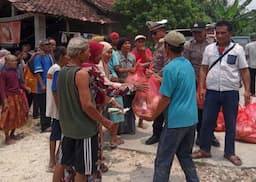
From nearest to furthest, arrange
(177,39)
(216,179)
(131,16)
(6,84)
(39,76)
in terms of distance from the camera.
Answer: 1. (177,39)
2. (216,179)
3. (6,84)
4. (39,76)
5. (131,16)

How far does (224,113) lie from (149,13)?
34.2ft

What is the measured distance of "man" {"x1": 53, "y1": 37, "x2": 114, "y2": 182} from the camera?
2.97 metres

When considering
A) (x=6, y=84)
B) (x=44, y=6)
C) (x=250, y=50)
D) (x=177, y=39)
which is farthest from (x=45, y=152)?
(x=250, y=50)

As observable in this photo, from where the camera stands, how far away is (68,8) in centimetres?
1156

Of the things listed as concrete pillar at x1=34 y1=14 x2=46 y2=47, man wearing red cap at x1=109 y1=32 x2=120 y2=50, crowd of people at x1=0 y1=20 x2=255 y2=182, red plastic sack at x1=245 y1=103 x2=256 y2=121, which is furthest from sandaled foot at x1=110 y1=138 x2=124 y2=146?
concrete pillar at x1=34 y1=14 x2=46 y2=47

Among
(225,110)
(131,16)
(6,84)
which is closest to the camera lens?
(225,110)

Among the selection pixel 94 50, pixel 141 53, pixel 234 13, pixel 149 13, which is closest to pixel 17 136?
pixel 141 53

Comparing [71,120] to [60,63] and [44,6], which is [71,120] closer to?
[60,63]

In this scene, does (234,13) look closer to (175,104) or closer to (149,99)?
(149,99)

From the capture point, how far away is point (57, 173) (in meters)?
3.51

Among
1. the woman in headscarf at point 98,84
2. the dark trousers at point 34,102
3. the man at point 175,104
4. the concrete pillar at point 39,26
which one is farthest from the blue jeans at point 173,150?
the concrete pillar at point 39,26

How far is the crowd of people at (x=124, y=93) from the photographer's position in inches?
122

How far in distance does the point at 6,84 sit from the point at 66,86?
320 cm

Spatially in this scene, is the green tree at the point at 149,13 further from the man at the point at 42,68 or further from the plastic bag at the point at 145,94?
the plastic bag at the point at 145,94
